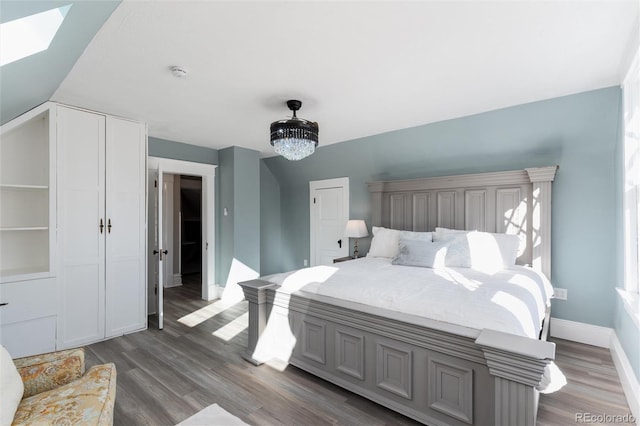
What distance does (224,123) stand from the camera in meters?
3.72

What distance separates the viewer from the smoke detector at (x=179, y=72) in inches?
92.7

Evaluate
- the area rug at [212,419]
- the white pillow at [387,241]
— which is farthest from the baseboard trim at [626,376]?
the area rug at [212,419]

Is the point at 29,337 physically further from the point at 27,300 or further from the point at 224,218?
the point at 224,218

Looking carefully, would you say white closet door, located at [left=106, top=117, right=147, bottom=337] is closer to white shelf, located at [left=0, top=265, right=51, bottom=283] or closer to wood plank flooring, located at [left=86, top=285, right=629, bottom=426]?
wood plank flooring, located at [left=86, top=285, right=629, bottom=426]

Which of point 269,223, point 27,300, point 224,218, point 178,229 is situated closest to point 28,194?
point 27,300

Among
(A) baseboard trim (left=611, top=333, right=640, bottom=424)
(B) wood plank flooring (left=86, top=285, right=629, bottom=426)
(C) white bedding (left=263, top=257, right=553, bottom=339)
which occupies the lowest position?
(B) wood plank flooring (left=86, top=285, right=629, bottom=426)

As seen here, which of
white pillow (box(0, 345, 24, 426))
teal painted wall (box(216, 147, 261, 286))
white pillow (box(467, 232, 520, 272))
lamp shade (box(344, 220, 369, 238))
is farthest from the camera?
teal painted wall (box(216, 147, 261, 286))

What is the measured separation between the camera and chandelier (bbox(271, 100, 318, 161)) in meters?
2.70

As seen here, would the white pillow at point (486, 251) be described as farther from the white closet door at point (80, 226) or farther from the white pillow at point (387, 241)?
the white closet door at point (80, 226)

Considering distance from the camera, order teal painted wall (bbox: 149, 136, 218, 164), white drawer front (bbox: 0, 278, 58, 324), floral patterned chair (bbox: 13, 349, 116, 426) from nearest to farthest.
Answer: floral patterned chair (bbox: 13, 349, 116, 426)
white drawer front (bbox: 0, 278, 58, 324)
teal painted wall (bbox: 149, 136, 218, 164)

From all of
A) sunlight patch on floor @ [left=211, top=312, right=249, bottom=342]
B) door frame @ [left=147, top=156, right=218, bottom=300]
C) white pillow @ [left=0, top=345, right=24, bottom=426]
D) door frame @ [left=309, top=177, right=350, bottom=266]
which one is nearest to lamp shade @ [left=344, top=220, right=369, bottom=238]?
door frame @ [left=309, top=177, right=350, bottom=266]

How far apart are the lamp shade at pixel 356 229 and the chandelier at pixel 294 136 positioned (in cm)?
200

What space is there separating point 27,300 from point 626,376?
16.3 ft

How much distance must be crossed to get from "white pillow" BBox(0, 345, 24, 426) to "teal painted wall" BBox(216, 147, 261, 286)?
11.0ft
